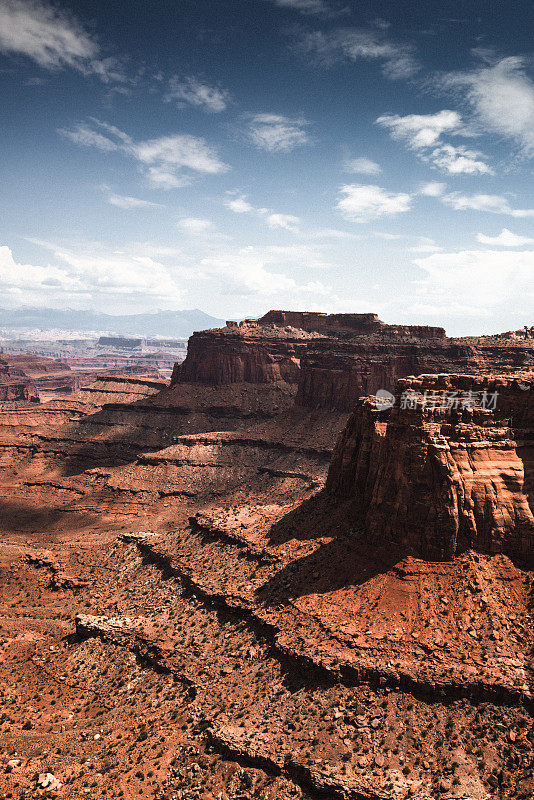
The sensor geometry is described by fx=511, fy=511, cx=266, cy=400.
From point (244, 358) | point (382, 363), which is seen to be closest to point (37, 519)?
point (244, 358)

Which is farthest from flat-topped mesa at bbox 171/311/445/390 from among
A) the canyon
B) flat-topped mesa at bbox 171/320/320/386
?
the canyon

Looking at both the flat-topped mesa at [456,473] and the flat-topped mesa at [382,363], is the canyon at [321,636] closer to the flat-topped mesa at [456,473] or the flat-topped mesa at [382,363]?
the flat-topped mesa at [456,473]

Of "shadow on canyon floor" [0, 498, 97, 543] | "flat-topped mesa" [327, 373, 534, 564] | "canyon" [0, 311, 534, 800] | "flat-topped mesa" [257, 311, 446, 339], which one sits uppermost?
"flat-topped mesa" [257, 311, 446, 339]

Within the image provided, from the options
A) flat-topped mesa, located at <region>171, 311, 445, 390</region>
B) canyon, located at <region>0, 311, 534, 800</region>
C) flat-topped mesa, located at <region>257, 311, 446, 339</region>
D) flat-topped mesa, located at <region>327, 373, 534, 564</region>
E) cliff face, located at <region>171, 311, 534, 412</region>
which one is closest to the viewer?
canyon, located at <region>0, 311, 534, 800</region>

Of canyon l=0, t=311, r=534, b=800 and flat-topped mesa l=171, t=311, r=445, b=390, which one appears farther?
flat-topped mesa l=171, t=311, r=445, b=390

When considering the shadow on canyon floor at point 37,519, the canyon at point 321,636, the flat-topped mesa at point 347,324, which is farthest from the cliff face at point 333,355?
the canyon at point 321,636

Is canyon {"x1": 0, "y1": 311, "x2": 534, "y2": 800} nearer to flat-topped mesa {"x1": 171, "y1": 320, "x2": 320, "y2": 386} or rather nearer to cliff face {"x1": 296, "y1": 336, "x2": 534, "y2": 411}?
cliff face {"x1": 296, "y1": 336, "x2": 534, "y2": 411}

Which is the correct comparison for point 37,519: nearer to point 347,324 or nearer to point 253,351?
point 253,351
